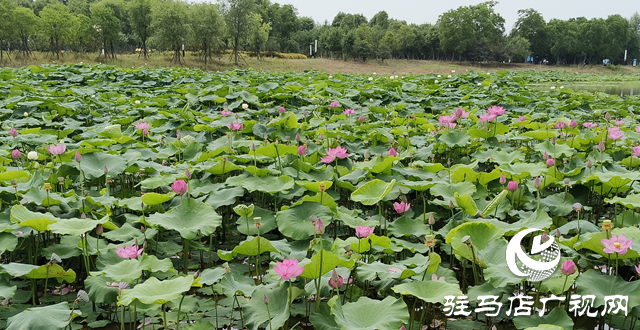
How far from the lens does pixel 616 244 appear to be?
141 centimetres

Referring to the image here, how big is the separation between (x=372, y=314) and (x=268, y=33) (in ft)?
148

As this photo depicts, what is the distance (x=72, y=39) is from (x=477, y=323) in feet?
127

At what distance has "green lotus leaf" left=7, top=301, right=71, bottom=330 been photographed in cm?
131

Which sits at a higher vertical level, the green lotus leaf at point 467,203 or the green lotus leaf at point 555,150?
the green lotus leaf at point 555,150

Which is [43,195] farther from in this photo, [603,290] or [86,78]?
[86,78]

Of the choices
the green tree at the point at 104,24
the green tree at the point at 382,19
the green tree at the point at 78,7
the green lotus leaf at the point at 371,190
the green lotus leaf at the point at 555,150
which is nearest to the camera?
the green lotus leaf at the point at 371,190

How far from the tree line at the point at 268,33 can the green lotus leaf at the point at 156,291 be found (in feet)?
84.3

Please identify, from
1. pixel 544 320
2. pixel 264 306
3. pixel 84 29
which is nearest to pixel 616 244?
pixel 544 320

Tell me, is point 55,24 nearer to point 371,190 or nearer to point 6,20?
point 6,20

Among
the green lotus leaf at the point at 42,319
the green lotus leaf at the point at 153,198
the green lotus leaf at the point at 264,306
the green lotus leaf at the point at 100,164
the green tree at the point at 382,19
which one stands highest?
the green tree at the point at 382,19

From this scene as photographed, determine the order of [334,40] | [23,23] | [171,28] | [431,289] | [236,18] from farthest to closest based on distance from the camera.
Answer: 1. [334,40]
2. [23,23]
3. [236,18]
4. [171,28]
5. [431,289]

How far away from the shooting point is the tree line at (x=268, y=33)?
1038 inches

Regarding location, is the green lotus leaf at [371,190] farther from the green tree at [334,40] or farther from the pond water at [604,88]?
the green tree at [334,40]

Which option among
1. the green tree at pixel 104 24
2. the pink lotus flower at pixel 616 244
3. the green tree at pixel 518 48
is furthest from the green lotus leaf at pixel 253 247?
the green tree at pixel 518 48
